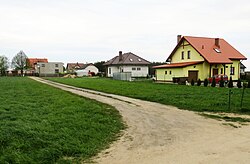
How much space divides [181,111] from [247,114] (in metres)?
2.66

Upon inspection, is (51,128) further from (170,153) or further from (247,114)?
(247,114)

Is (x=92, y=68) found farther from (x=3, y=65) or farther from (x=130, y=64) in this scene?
(x=130, y=64)

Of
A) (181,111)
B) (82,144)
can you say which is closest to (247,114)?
(181,111)

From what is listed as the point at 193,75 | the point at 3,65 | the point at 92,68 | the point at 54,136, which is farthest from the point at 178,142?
the point at 3,65

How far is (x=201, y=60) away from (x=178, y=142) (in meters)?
29.5

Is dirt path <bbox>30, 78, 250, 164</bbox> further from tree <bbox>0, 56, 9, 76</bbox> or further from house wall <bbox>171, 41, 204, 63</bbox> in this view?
tree <bbox>0, 56, 9, 76</bbox>

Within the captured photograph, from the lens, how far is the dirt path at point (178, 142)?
209 inches

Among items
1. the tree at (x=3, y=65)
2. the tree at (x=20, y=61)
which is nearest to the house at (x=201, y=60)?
the tree at (x=20, y=61)

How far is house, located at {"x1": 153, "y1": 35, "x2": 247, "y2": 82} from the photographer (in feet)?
112

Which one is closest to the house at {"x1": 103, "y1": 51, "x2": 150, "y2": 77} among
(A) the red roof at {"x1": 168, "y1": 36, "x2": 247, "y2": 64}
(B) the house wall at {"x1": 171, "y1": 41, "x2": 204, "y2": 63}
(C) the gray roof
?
(C) the gray roof

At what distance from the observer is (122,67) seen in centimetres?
5594

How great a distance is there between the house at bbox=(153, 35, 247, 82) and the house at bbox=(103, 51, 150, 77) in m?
16.0

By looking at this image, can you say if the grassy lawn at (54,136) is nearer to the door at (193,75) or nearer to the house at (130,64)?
the door at (193,75)

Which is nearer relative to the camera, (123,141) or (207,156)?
(207,156)
